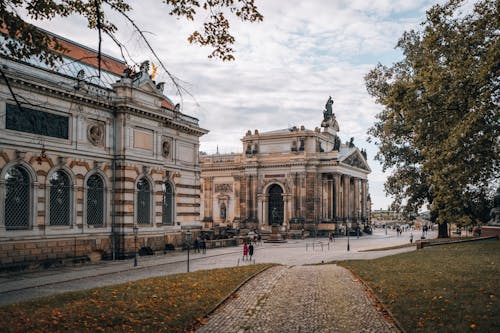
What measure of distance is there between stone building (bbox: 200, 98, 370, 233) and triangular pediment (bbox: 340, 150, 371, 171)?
193 millimetres

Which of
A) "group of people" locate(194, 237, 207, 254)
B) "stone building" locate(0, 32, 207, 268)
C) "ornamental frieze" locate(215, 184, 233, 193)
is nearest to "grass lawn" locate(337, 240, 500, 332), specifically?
"stone building" locate(0, 32, 207, 268)

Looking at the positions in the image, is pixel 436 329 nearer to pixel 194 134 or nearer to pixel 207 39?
pixel 207 39

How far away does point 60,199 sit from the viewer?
30.1 m

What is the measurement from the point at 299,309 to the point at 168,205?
26550 mm

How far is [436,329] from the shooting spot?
11742 millimetres

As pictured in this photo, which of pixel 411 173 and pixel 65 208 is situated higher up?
pixel 411 173

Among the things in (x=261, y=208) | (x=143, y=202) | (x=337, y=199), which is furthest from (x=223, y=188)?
(x=143, y=202)

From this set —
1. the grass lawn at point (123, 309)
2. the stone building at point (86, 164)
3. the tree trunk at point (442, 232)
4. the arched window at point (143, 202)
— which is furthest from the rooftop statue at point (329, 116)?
the grass lawn at point (123, 309)

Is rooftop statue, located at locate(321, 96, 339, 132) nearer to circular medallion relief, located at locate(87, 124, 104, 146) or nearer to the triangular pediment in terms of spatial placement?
the triangular pediment

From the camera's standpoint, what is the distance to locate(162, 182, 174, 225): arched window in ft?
130

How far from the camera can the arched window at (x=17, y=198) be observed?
26.5 meters

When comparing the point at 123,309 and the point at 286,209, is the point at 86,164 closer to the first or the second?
the point at 123,309

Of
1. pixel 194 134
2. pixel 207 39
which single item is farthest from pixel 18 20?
pixel 194 134

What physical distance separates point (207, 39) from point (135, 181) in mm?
24331
